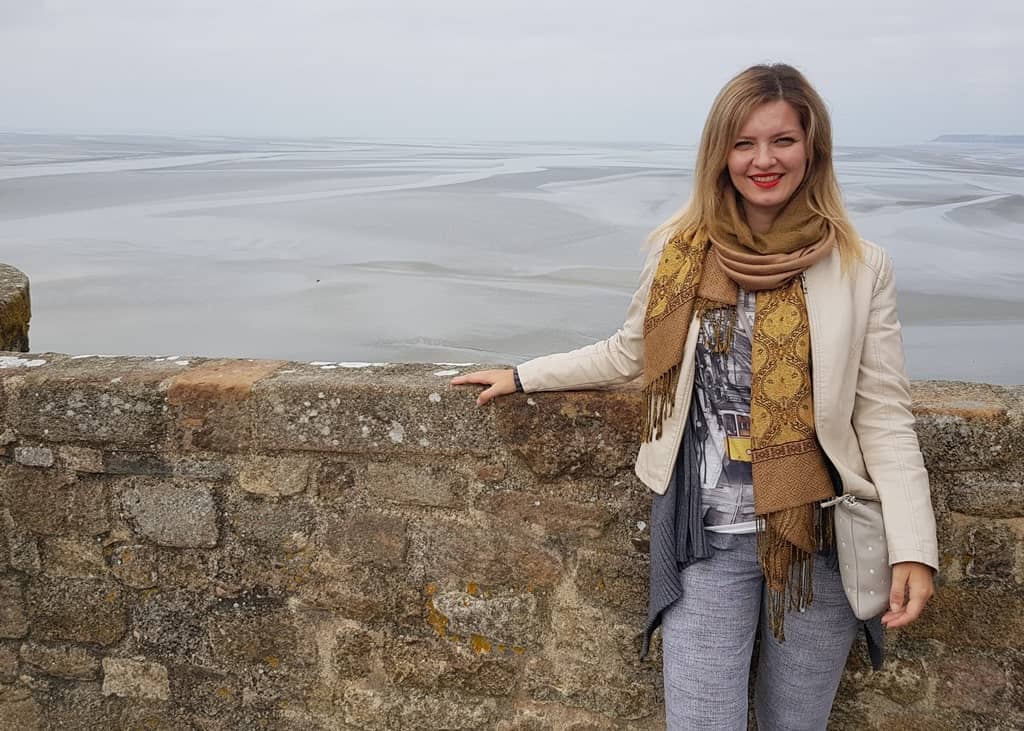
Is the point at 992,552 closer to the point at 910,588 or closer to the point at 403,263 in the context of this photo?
the point at 910,588

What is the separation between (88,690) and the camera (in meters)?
2.49

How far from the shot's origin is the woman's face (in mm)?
1850

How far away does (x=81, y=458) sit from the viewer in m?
2.32

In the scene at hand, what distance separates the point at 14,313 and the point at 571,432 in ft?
5.65

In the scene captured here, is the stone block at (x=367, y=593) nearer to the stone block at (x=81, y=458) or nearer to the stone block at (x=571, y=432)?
the stone block at (x=571, y=432)

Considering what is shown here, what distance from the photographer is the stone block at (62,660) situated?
2463mm

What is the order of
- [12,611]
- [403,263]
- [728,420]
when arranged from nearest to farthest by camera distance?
1. [728,420]
2. [12,611]
3. [403,263]

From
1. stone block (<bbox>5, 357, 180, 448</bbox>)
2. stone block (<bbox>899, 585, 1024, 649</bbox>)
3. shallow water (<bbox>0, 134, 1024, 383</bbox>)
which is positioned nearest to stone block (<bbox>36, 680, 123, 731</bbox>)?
stone block (<bbox>5, 357, 180, 448</bbox>)

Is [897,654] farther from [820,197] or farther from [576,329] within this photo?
[576,329]

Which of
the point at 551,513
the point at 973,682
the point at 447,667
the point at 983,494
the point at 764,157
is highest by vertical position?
the point at 764,157

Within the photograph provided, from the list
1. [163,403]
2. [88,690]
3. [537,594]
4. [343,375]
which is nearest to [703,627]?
[537,594]

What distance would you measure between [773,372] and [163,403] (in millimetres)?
1311

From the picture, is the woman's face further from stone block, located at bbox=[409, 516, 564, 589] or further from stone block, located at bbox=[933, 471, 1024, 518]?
stone block, located at bbox=[409, 516, 564, 589]

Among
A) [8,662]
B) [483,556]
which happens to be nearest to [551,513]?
[483,556]
